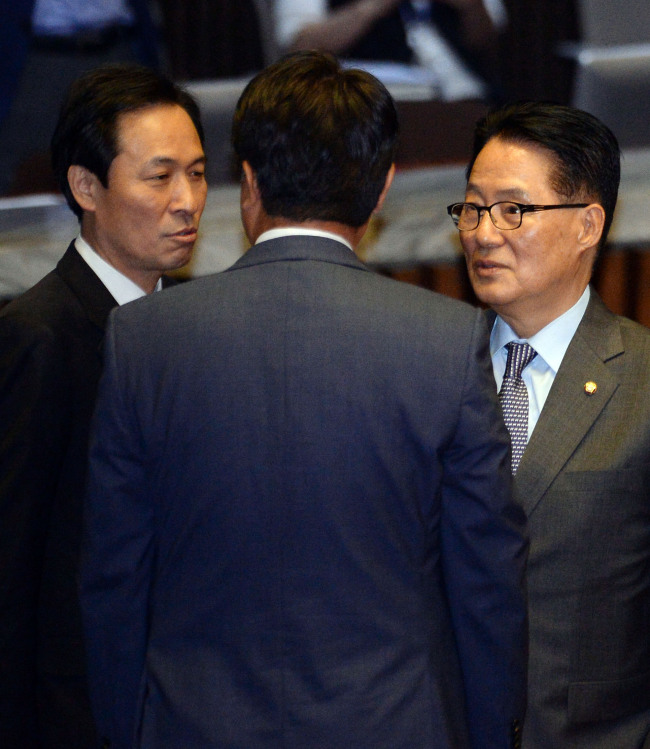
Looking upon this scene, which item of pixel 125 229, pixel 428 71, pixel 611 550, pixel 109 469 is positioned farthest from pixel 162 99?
pixel 428 71

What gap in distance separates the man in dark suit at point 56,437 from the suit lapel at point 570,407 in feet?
2.45

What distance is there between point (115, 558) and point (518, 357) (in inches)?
32.0

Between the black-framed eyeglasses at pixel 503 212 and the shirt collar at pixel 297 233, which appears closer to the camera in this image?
the shirt collar at pixel 297 233

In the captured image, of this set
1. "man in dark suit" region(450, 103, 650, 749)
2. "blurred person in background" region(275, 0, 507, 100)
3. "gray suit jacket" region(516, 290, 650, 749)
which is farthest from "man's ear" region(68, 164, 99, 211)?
"blurred person in background" region(275, 0, 507, 100)

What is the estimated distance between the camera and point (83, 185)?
1.91 m

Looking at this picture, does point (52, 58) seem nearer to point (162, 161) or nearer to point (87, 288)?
point (162, 161)

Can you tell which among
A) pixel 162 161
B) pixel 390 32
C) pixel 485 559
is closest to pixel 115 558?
pixel 485 559

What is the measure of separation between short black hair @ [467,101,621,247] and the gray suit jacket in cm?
41

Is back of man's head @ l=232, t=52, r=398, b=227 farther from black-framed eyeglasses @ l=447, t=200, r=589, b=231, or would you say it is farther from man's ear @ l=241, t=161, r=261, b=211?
black-framed eyeglasses @ l=447, t=200, r=589, b=231

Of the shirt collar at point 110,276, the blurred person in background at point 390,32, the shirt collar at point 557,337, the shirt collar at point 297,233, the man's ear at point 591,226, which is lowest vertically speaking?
the shirt collar at point 557,337

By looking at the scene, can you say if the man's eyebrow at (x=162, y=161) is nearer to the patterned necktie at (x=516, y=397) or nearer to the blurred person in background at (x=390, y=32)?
the patterned necktie at (x=516, y=397)

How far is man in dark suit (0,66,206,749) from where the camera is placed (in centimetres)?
157

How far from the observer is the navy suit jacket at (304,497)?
4.17ft

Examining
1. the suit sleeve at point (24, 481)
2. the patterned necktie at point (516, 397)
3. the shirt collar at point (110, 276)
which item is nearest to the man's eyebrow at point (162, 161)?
the shirt collar at point (110, 276)
